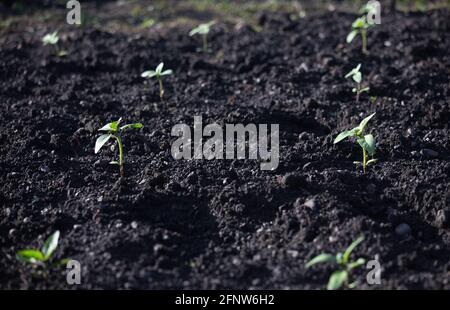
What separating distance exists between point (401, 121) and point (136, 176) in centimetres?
202

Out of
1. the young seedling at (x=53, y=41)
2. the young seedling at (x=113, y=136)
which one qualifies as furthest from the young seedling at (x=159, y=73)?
the young seedling at (x=53, y=41)

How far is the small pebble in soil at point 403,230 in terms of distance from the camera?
3416 mm

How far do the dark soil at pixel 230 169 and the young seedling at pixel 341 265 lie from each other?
6 centimetres

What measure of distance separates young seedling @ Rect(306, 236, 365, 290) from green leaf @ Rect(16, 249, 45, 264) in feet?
4.41

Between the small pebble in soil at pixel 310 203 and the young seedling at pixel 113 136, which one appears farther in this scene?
the young seedling at pixel 113 136

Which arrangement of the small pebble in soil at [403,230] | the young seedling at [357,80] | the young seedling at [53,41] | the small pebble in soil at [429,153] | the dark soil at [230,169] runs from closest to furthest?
the dark soil at [230,169], the small pebble in soil at [403,230], the small pebble in soil at [429,153], the young seedling at [357,80], the young seedling at [53,41]

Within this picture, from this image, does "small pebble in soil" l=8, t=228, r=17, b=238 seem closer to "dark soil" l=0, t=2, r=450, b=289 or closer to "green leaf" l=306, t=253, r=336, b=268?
"dark soil" l=0, t=2, r=450, b=289

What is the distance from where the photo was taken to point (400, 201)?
3.70 metres

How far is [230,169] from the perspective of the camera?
4133 millimetres

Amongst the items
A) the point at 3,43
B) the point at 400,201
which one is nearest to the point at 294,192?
the point at 400,201

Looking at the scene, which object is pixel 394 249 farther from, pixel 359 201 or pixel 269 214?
pixel 269 214

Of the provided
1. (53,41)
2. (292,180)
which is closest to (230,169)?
(292,180)

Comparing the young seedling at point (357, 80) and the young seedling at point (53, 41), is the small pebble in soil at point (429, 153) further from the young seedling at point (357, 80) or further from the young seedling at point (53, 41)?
the young seedling at point (53, 41)

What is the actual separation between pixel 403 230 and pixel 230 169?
1.23m
